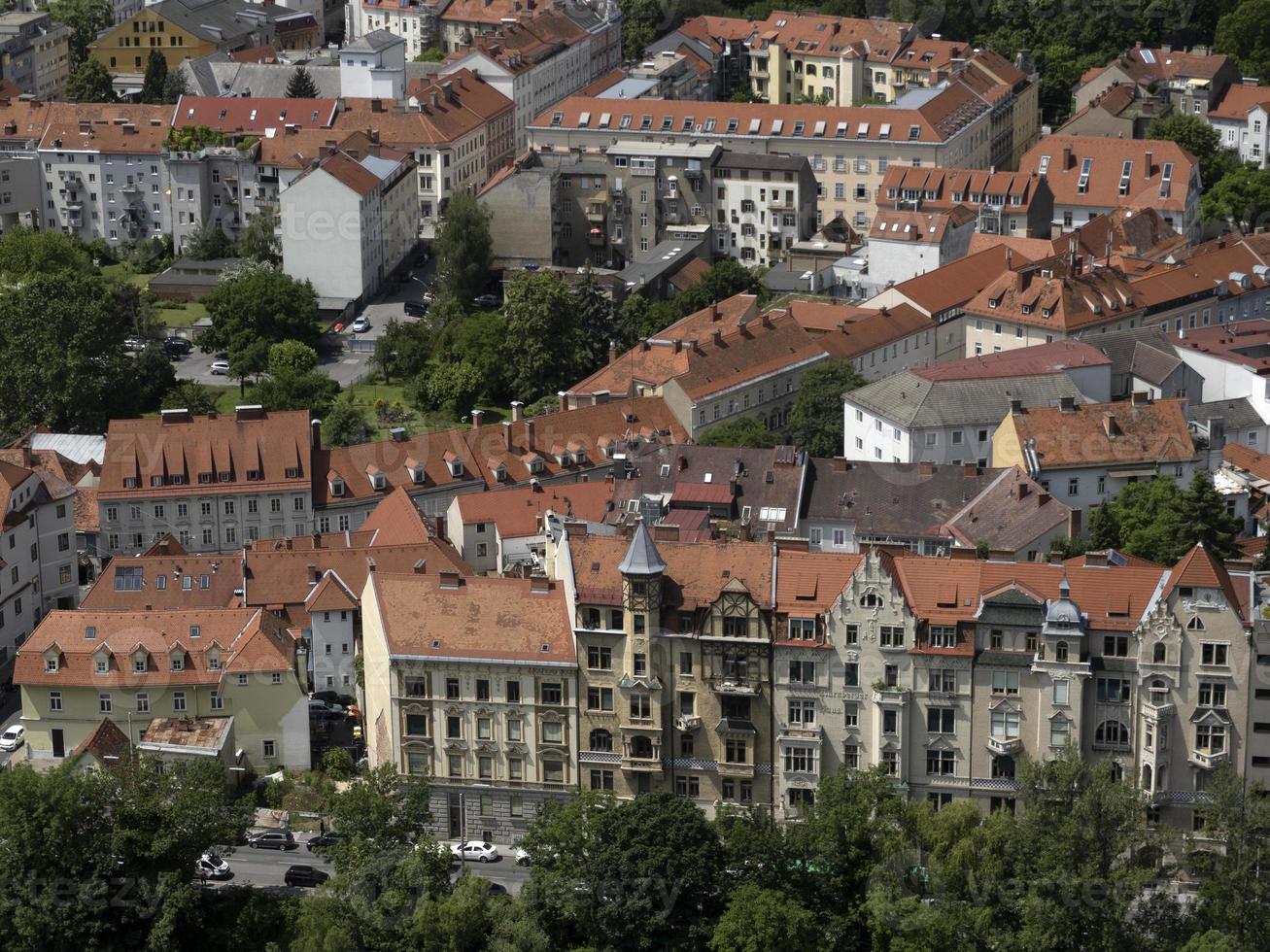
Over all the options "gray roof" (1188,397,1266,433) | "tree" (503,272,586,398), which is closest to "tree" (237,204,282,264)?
"tree" (503,272,586,398)

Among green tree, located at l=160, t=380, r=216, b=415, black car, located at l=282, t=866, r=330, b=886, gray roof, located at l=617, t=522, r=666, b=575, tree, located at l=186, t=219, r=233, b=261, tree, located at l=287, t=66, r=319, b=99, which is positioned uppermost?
gray roof, located at l=617, t=522, r=666, b=575

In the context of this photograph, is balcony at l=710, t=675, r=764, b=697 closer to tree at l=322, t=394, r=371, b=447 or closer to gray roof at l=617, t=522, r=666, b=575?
gray roof at l=617, t=522, r=666, b=575

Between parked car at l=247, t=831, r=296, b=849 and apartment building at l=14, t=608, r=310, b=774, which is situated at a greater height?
apartment building at l=14, t=608, r=310, b=774

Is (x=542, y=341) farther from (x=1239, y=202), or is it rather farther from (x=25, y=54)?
(x=25, y=54)

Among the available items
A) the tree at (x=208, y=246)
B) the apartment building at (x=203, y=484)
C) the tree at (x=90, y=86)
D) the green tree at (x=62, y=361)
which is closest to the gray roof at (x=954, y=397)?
the apartment building at (x=203, y=484)

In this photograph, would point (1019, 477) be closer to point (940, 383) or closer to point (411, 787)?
point (940, 383)

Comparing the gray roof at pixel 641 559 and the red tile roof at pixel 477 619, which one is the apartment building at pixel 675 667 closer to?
the gray roof at pixel 641 559
